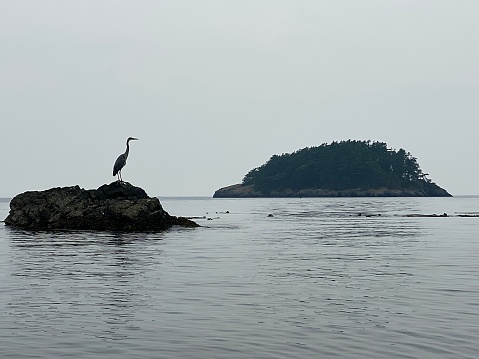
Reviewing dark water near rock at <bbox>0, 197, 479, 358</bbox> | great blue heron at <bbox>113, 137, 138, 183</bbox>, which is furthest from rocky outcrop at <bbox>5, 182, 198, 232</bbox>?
dark water near rock at <bbox>0, 197, 479, 358</bbox>

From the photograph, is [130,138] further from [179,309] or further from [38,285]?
[179,309]

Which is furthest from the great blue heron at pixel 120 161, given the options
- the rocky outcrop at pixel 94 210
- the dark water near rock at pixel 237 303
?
the dark water near rock at pixel 237 303

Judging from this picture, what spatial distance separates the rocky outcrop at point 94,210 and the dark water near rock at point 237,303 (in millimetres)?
17073

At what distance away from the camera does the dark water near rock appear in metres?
12.3

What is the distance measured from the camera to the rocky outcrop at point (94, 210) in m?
50.5

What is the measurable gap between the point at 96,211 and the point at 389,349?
4212 centimetres

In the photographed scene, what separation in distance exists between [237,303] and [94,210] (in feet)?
120

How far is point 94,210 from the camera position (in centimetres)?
5181

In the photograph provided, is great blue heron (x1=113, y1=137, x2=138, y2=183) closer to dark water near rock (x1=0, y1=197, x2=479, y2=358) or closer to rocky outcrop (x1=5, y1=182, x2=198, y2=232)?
rocky outcrop (x1=5, y1=182, x2=198, y2=232)

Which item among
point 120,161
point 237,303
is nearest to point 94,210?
point 120,161

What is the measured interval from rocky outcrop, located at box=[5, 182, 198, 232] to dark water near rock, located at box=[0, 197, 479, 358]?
672 inches

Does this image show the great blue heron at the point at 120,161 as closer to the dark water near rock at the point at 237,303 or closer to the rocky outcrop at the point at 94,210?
the rocky outcrop at the point at 94,210

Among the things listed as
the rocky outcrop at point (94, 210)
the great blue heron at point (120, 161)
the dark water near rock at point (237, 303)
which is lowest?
the dark water near rock at point (237, 303)

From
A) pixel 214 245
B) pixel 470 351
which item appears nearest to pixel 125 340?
pixel 470 351
